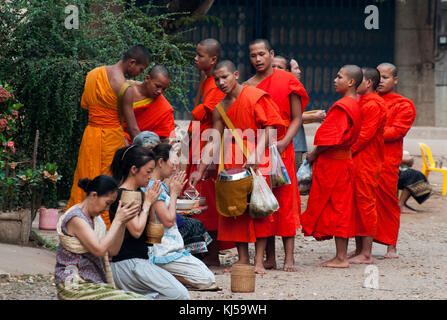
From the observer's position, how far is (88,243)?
4.66 m

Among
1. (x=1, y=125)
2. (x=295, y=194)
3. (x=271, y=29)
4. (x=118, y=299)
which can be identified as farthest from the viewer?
(x=271, y=29)

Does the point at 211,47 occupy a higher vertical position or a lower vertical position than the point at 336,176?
higher

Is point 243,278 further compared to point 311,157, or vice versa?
point 311,157

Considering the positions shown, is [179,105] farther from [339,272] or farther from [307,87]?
[339,272]

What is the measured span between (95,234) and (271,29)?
10.2m

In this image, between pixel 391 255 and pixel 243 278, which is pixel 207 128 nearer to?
pixel 243 278

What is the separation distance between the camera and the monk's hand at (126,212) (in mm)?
4770

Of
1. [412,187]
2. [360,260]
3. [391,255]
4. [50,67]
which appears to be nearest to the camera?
[360,260]

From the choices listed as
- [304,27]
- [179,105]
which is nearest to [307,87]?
[304,27]

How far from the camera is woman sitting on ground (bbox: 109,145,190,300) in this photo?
208 inches

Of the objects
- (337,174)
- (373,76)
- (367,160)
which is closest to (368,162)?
(367,160)

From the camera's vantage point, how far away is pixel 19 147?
8.56m

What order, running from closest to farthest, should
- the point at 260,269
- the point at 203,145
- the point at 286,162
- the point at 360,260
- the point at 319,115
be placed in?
1. the point at 260,269
2. the point at 286,162
3. the point at 203,145
4. the point at 360,260
5. the point at 319,115

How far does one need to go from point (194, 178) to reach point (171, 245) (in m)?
1.15
